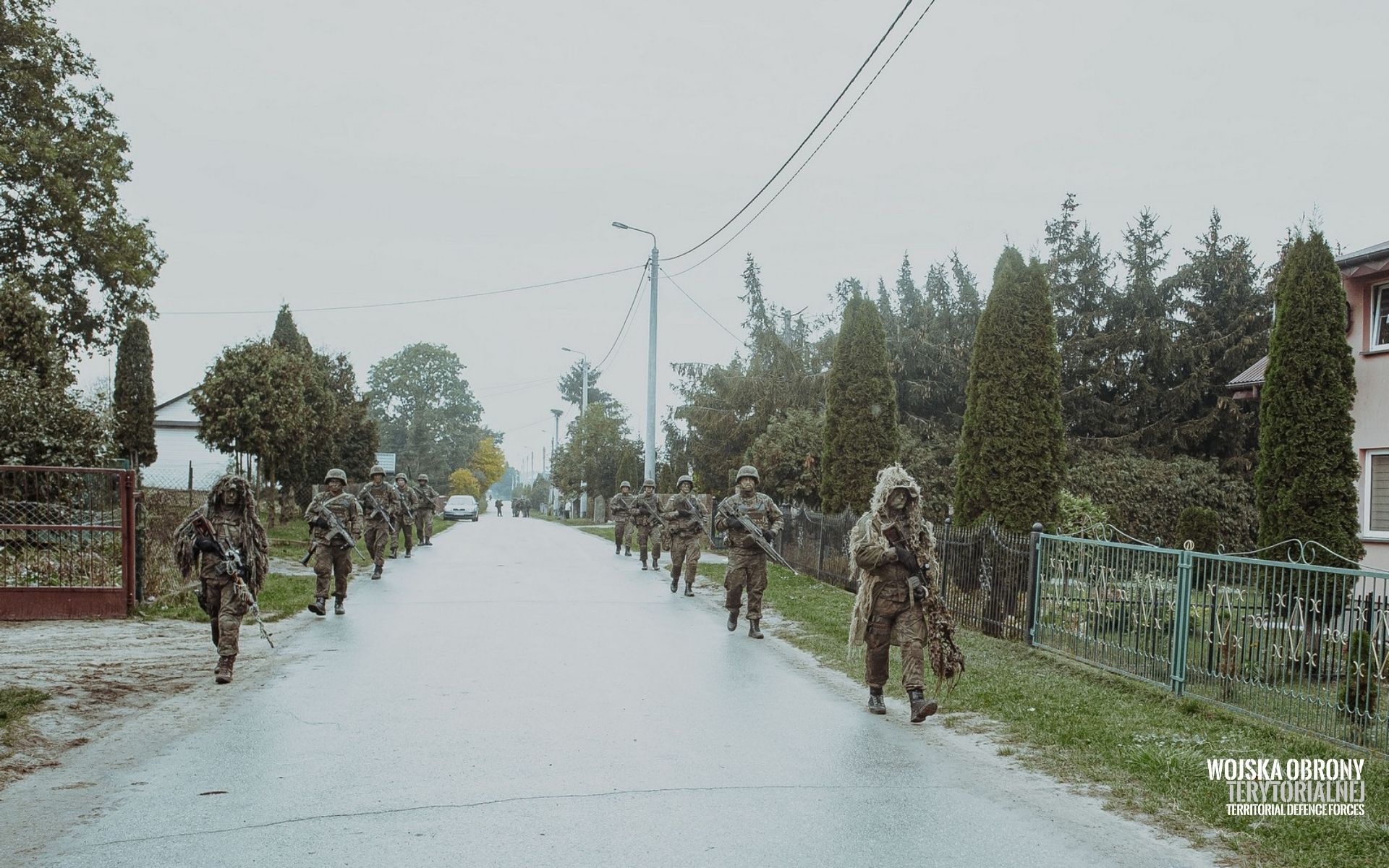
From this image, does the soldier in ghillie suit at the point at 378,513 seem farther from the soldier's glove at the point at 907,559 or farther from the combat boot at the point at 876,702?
the soldier's glove at the point at 907,559

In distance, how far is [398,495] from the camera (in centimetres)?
1992

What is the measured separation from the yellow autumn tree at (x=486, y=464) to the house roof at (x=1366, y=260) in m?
84.3

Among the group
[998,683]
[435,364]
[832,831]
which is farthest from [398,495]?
[435,364]

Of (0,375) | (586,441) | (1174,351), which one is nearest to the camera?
(0,375)

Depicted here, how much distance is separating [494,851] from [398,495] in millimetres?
15817

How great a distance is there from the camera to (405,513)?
71.3 feet

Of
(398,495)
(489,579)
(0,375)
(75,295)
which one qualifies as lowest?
(489,579)

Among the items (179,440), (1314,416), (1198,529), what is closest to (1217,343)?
(1198,529)

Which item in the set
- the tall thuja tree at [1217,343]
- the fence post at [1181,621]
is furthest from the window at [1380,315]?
the tall thuja tree at [1217,343]

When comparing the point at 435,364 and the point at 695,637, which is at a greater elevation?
the point at 435,364

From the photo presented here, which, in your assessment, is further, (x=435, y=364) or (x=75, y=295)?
(x=435, y=364)

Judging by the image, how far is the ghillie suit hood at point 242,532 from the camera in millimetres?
9258

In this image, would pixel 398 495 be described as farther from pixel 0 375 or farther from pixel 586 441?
pixel 586 441

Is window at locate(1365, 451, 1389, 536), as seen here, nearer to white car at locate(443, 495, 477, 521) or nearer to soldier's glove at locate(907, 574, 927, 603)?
soldier's glove at locate(907, 574, 927, 603)
